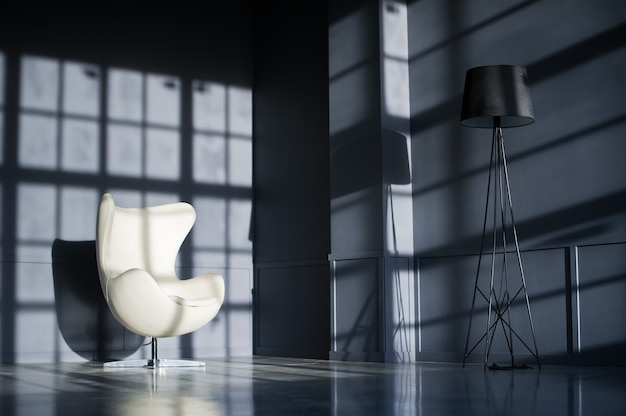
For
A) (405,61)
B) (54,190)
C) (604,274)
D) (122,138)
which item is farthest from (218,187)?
(604,274)

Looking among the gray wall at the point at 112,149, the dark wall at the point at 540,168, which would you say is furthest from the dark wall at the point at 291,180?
the dark wall at the point at 540,168

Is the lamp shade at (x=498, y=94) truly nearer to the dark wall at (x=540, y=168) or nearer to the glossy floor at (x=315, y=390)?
the dark wall at (x=540, y=168)

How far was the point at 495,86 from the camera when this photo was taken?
4.79m

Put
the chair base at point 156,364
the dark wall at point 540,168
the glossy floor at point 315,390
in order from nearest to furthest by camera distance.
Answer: the glossy floor at point 315,390 → the dark wall at point 540,168 → the chair base at point 156,364

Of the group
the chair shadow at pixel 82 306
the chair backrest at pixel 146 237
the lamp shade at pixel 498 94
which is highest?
the lamp shade at pixel 498 94

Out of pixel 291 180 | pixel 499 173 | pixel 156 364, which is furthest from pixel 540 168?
pixel 156 364

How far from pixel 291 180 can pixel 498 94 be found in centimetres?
233

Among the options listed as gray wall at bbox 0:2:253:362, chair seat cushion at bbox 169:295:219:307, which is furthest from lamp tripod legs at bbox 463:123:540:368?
gray wall at bbox 0:2:253:362

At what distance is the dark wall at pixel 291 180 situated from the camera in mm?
6398

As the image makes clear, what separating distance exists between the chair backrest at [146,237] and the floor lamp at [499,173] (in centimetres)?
211

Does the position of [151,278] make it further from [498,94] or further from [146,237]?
[498,94]

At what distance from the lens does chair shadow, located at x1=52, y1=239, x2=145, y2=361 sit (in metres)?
6.00

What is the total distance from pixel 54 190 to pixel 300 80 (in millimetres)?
2061

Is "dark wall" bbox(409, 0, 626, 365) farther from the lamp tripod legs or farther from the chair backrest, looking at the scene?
the chair backrest
